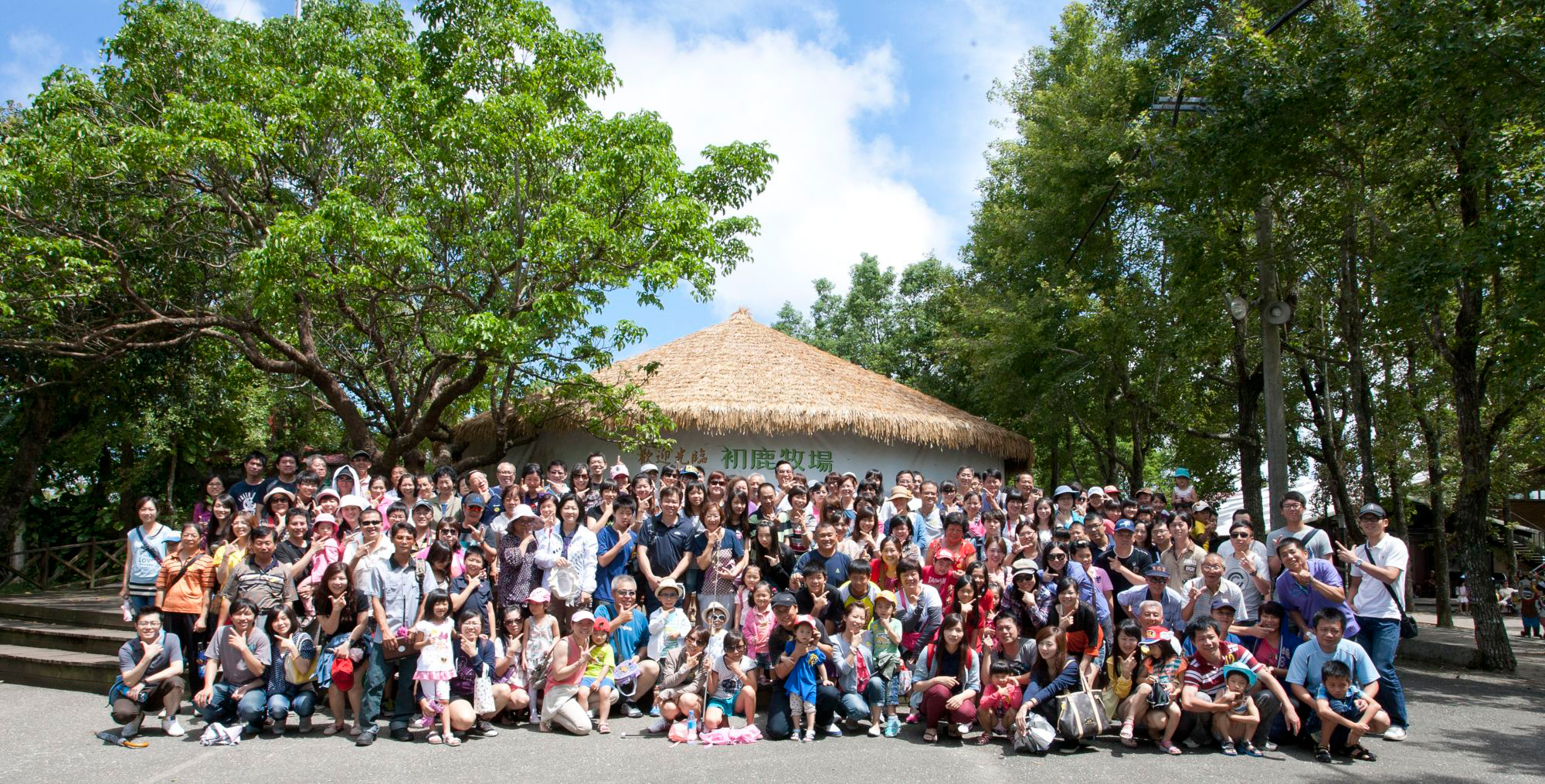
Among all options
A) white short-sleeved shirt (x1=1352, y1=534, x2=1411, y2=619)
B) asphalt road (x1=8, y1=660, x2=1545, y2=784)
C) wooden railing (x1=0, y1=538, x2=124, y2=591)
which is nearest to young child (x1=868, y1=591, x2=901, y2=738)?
asphalt road (x1=8, y1=660, x2=1545, y2=784)

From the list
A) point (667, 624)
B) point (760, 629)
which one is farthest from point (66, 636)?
point (760, 629)

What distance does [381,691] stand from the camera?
22.0ft

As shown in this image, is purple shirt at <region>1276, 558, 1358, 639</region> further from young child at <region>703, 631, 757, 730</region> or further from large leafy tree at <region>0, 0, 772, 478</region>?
large leafy tree at <region>0, 0, 772, 478</region>

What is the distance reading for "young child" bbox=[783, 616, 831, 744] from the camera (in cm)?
661

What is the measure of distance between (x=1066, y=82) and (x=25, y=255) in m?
17.1

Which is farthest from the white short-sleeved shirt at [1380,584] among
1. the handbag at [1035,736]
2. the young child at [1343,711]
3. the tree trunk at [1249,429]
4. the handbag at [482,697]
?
the tree trunk at [1249,429]

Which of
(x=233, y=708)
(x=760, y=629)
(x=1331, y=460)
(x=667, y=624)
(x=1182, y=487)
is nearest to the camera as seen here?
(x=233, y=708)

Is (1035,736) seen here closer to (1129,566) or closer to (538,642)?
(1129,566)

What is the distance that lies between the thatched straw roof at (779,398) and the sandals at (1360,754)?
819 cm

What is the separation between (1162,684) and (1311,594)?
1.52 meters

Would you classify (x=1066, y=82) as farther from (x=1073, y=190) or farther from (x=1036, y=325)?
(x=1036, y=325)

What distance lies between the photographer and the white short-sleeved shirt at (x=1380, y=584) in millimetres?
6852

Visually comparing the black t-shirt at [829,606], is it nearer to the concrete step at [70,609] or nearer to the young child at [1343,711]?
the young child at [1343,711]

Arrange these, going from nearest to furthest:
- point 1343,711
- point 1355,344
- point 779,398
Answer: point 1343,711 < point 1355,344 < point 779,398
